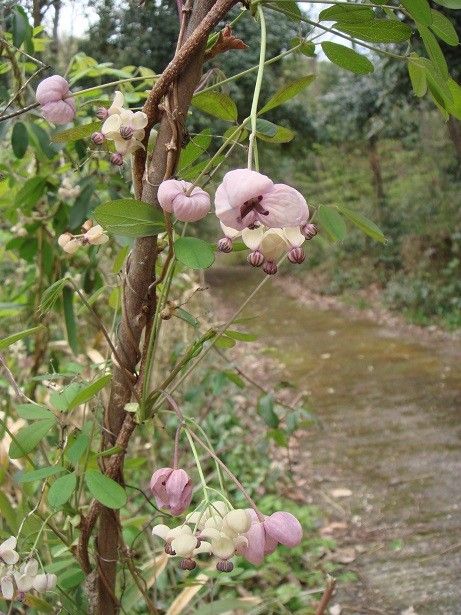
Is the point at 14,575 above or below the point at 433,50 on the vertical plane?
below

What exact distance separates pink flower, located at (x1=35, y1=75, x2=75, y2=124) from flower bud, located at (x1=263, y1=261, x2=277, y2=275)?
0.28m

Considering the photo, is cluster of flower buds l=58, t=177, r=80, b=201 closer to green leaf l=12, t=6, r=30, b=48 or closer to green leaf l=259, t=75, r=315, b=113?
green leaf l=12, t=6, r=30, b=48

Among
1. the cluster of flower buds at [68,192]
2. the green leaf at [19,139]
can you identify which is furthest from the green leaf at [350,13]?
the cluster of flower buds at [68,192]

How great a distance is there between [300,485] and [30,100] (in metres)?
2.32

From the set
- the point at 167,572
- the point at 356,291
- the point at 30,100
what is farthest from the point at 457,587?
the point at 356,291

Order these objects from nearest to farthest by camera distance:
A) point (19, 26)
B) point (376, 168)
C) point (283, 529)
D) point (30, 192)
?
point (283, 529), point (19, 26), point (30, 192), point (376, 168)

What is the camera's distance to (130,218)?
2.00ft

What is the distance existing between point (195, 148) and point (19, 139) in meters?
0.75

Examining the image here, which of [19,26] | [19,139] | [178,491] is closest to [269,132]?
[178,491]

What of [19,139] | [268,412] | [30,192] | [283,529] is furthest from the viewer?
[268,412]

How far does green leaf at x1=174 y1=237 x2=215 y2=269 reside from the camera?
0.60 meters

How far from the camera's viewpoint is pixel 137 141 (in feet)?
2.17

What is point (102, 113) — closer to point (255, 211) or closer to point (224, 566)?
point (255, 211)

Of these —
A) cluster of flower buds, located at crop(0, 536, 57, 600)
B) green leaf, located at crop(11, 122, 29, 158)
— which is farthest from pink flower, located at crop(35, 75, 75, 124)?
green leaf, located at crop(11, 122, 29, 158)
